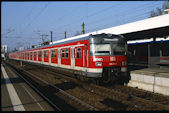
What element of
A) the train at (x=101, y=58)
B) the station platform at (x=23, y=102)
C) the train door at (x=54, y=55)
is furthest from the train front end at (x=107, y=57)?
the train door at (x=54, y=55)

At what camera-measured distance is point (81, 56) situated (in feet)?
37.8

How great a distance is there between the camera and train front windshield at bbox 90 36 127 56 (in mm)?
10375

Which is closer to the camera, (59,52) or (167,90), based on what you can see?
(167,90)

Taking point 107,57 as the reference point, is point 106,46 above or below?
above

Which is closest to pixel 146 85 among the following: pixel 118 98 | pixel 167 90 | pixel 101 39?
pixel 167 90

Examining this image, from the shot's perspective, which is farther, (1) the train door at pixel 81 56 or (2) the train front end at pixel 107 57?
(1) the train door at pixel 81 56

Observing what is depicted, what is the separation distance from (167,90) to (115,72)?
311 centimetres

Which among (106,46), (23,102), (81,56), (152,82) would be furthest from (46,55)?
(152,82)

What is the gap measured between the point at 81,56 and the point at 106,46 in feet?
5.97

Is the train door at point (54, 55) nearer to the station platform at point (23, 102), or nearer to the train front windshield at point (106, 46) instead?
the train front windshield at point (106, 46)

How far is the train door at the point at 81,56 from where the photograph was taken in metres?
11.1

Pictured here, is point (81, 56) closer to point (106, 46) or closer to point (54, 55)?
point (106, 46)

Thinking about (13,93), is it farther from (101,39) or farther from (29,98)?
(101,39)

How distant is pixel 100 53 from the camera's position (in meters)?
10.4
